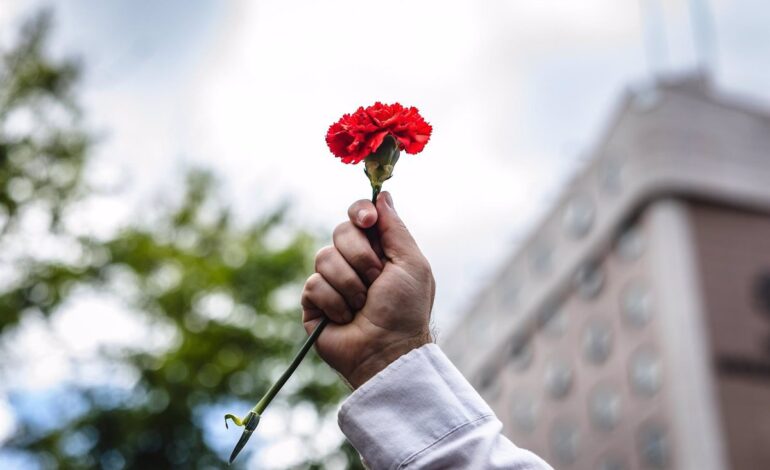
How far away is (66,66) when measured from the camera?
11.0m

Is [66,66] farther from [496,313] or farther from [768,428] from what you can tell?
[496,313]

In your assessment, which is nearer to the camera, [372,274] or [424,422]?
[424,422]

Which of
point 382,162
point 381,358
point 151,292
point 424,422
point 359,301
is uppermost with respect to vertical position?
point 151,292

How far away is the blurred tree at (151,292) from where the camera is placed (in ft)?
35.7

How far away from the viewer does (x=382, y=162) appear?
168 centimetres

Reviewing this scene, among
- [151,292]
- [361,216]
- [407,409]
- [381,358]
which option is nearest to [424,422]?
[407,409]

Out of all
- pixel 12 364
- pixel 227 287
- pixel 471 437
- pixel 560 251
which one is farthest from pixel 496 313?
pixel 471 437

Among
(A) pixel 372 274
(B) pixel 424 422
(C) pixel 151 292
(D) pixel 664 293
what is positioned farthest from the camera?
(D) pixel 664 293

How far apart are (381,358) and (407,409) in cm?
11

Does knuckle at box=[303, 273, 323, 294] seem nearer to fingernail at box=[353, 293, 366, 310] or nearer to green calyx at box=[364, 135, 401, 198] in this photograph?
fingernail at box=[353, 293, 366, 310]

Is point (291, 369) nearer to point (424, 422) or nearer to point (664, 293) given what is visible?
point (424, 422)

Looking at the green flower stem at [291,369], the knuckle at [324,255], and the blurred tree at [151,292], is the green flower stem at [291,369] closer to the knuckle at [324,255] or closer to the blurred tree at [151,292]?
the knuckle at [324,255]

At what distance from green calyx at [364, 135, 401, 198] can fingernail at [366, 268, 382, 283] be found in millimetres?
158

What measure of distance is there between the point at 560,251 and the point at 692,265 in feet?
25.9
